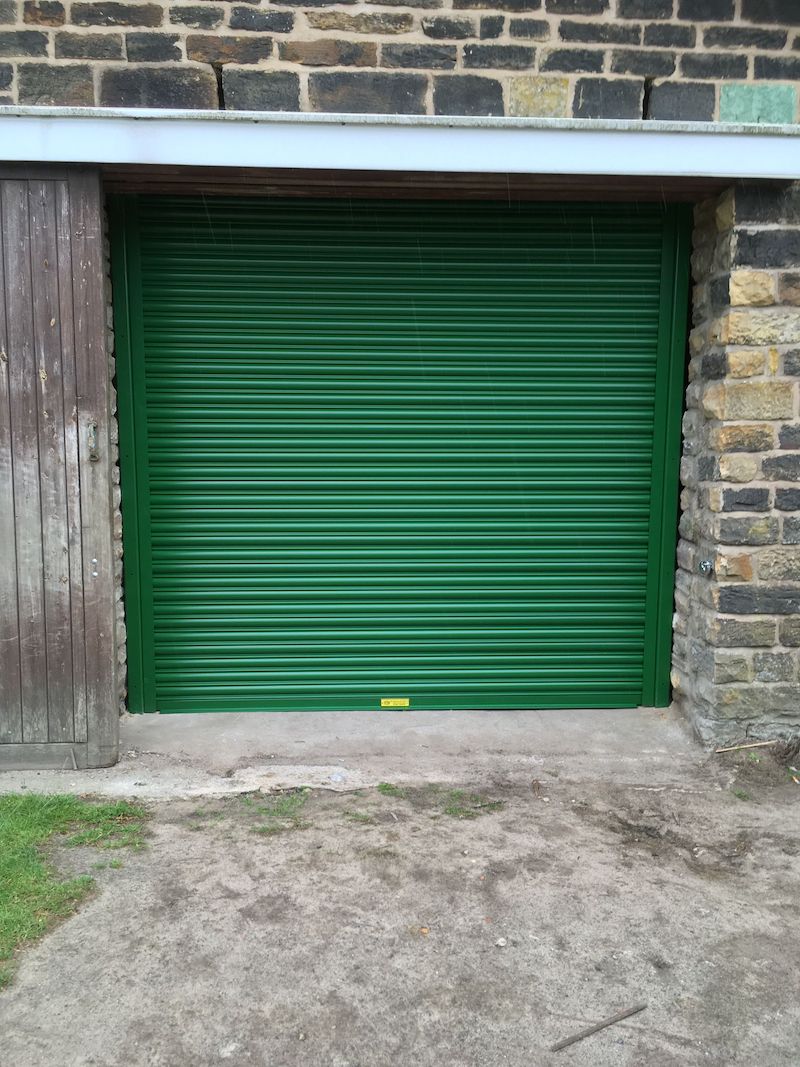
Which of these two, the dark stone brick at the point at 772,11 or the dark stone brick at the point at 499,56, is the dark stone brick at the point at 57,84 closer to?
the dark stone brick at the point at 499,56

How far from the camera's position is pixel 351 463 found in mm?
4809

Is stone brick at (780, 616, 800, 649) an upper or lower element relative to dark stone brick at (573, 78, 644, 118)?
lower

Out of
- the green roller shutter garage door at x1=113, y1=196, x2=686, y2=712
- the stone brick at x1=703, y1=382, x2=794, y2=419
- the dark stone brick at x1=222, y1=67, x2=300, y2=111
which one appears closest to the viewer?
the dark stone brick at x1=222, y1=67, x2=300, y2=111

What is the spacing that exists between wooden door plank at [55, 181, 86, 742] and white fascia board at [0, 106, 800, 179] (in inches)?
12.0

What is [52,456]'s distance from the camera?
4.04 metres

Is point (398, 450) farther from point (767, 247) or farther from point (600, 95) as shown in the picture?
point (767, 247)

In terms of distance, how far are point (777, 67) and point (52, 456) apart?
4.15 meters

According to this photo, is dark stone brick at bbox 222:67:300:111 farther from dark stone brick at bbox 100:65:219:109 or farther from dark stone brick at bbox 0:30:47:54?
dark stone brick at bbox 0:30:47:54

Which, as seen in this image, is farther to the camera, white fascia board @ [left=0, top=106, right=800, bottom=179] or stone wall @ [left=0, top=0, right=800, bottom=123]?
stone wall @ [left=0, top=0, right=800, bottom=123]

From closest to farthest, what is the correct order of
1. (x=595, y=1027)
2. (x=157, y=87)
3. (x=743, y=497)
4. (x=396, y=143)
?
(x=595, y=1027)
(x=396, y=143)
(x=157, y=87)
(x=743, y=497)

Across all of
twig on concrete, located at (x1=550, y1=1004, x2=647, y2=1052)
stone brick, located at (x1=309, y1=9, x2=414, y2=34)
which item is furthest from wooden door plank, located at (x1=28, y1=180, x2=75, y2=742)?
twig on concrete, located at (x1=550, y1=1004, x2=647, y2=1052)

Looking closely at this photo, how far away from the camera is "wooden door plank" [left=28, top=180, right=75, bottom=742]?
393cm

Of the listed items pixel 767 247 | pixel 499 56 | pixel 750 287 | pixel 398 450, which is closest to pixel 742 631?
pixel 750 287

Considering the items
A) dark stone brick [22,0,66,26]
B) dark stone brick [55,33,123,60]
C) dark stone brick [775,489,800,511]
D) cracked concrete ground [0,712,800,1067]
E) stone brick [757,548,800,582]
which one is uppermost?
dark stone brick [22,0,66,26]
